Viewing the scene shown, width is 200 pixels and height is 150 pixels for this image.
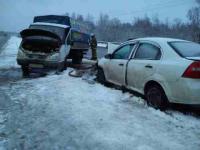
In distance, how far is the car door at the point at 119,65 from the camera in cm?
791

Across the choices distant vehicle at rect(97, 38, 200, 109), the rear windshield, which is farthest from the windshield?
the rear windshield

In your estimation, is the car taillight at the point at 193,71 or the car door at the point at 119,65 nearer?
the car taillight at the point at 193,71

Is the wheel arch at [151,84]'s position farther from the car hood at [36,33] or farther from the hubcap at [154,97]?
the car hood at [36,33]

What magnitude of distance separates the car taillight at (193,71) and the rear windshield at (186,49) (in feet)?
1.70

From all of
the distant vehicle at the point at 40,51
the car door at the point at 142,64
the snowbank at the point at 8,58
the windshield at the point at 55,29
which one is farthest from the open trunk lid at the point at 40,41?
the car door at the point at 142,64

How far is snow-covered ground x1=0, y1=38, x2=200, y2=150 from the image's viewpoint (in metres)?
4.62

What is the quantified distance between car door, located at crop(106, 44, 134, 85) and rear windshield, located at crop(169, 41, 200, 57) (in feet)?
4.64

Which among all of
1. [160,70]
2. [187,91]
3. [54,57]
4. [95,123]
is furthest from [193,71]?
[54,57]

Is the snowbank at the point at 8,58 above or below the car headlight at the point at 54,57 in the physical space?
below

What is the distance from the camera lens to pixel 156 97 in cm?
650

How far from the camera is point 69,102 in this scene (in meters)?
6.91

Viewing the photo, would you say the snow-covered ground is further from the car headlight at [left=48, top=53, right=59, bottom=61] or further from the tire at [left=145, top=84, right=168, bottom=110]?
the car headlight at [left=48, top=53, right=59, bottom=61]

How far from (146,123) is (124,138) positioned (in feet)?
2.94

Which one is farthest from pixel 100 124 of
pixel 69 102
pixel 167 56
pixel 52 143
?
pixel 167 56
